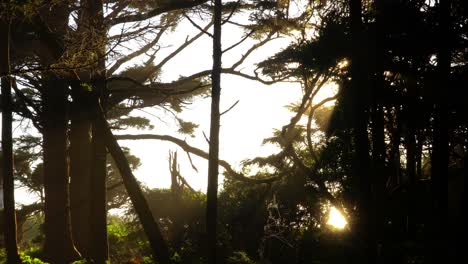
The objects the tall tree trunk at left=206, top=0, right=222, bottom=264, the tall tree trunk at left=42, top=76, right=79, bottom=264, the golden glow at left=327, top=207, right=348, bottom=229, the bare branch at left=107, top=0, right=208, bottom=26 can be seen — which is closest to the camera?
the tall tree trunk at left=206, top=0, right=222, bottom=264

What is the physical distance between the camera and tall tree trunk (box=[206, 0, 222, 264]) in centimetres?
1069

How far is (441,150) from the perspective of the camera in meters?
11.9

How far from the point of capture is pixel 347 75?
50.8ft

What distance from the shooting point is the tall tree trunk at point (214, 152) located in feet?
35.1

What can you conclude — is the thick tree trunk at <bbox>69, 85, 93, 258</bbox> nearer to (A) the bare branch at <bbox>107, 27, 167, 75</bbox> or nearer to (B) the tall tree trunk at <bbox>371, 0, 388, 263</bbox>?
(A) the bare branch at <bbox>107, 27, 167, 75</bbox>

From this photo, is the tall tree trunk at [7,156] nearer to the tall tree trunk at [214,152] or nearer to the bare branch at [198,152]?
the bare branch at [198,152]

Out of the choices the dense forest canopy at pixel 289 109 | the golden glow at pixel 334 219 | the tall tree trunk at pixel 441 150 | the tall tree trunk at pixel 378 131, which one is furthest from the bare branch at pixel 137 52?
the golden glow at pixel 334 219

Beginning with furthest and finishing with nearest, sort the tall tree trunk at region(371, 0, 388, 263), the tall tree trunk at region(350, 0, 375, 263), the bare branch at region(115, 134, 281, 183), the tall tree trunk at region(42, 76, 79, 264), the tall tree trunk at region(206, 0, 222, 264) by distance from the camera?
1. the tall tree trunk at region(371, 0, 388, 263)
2. the tall tree trunk at region(42, 76, 79, 264)
3. the bare branch at region(115, 134, 281, 183)
4. the tall tree trunk at region(350, 0, 375, 263)
5. the tall tree trunk at region(206, 0, 222, 264)

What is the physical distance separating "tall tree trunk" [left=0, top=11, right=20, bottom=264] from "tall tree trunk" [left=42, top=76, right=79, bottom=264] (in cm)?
215

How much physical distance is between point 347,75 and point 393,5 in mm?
2584

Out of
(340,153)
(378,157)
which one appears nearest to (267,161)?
(340,153)

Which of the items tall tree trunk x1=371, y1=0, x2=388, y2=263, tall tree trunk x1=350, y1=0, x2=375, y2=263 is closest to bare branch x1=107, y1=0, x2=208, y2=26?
tall tree trunk x1=350, y1=0, x2=375, y2=263

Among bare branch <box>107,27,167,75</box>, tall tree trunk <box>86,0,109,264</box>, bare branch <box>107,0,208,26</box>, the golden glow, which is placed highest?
bare branch <box>107,0,208,26</box>

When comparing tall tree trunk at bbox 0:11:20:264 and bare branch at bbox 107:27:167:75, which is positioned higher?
bare branch at bbox 107:27:167:75
